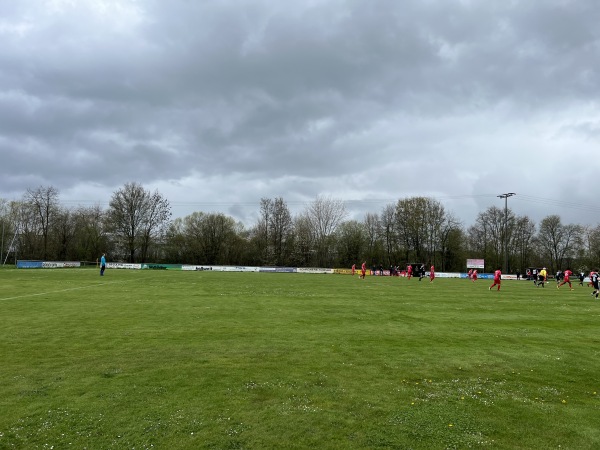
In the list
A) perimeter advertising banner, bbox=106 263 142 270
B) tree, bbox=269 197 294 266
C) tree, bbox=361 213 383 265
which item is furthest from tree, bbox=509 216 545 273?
perimeter advertising banner, bbox=106 263 142 270

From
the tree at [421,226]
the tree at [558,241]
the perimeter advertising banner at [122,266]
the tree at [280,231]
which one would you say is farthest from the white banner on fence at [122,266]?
the tree at [558,241]

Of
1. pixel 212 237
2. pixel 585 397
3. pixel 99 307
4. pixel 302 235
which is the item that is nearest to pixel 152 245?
pixel 212 237

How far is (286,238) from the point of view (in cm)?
10388

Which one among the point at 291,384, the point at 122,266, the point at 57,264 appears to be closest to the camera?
the point at 291,384

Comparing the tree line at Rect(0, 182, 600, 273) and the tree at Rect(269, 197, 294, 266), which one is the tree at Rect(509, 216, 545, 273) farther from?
the tree at Rect(269, 197, 294, 266)

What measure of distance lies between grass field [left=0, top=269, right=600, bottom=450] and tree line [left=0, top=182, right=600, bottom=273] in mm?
83177

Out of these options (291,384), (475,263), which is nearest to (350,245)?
(475,263)

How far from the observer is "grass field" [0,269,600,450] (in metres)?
5.39

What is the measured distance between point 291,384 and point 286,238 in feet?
317

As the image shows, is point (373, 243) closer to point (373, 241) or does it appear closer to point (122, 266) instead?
point (373, 241)

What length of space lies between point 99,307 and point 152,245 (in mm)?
83564

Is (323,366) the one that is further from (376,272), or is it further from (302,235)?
(302,235)

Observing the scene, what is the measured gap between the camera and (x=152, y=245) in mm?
96812

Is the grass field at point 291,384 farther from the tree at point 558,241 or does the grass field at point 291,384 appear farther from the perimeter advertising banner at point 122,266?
the tree at point 558,241
